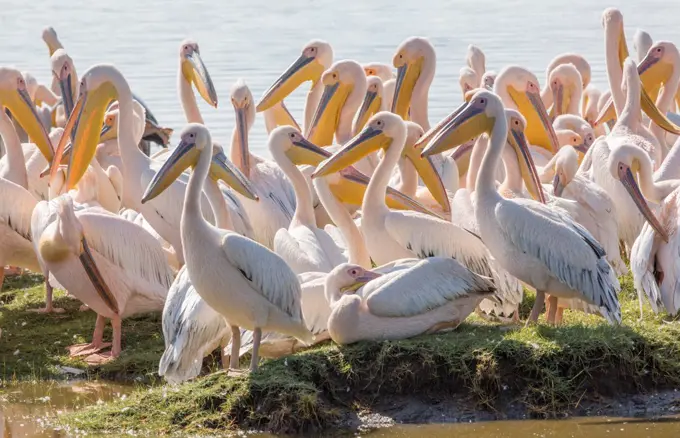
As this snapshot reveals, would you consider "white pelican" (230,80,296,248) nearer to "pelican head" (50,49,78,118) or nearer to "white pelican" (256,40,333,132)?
"white pelican" (256,40,333,132)

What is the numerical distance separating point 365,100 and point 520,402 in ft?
13.1

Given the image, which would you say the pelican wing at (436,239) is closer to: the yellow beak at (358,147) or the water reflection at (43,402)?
the yellow beak at (358,147)

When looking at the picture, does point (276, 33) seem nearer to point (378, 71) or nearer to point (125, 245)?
point (378, 71)

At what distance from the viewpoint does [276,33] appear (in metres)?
21.7

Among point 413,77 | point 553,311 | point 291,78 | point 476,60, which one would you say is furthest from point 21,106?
point 476,60

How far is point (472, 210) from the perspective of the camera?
7172mm

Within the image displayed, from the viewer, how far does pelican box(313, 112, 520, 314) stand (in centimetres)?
684

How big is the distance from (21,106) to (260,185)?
180 cm

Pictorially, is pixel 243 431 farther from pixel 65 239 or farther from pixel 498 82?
pixel 498 82

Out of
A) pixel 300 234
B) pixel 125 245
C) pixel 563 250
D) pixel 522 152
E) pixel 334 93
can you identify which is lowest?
pixel 125 245

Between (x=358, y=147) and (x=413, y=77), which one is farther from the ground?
(x=413, y=77)

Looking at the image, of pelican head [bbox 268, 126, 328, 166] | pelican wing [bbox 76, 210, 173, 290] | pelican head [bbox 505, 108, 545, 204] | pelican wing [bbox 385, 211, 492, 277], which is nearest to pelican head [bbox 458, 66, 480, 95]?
pelican head [bbox 505, 108, 545, 204]

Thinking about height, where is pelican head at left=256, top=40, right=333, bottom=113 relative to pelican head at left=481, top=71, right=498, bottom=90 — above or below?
above

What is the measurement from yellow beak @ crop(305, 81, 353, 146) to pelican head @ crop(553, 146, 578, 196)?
2093 millimetres
